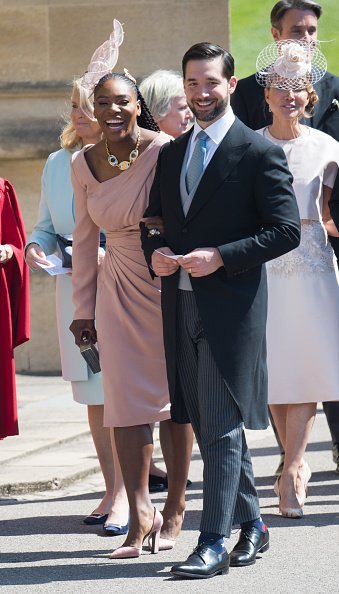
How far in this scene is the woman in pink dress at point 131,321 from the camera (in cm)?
610

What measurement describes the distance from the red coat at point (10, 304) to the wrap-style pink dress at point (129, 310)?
122 centimetres

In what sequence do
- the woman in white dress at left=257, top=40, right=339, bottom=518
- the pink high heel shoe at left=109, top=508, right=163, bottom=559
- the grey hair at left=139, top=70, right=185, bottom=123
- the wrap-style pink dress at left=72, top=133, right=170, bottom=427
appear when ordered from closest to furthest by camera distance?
the pink high heel shoe at left=109, top=508, right=163, bottom=559, the wrap-style pink dress at left=72, top=133, right=170, bottom=427, the woman in white dress at left=257, top=40, right=339, bottom=518, the grey hair at left=139, top=70, right=185, bottom=123

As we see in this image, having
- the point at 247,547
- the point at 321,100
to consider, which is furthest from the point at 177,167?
the point at 321,100

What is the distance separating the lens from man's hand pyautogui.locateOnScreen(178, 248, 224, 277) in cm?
555

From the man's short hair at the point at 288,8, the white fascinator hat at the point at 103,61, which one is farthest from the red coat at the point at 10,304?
the man's short hair at the point at 288,8

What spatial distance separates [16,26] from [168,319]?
7970 millimetres

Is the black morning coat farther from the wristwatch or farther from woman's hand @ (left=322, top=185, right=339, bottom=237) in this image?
the wristwatch

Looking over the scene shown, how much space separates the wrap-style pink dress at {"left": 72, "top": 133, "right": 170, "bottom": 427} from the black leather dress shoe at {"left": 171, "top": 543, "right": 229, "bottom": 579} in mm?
701

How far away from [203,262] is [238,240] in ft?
0.59

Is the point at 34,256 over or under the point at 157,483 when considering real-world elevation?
over

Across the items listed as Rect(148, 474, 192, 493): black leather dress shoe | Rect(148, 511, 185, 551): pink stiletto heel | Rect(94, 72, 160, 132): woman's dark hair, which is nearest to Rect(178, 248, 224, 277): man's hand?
Rect(94, 72, 160, 132): woman's dark hair

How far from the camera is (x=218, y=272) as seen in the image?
222 inches

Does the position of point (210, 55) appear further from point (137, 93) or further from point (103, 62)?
point (103, 62)

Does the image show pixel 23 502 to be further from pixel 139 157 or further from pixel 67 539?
pixel 139 157
